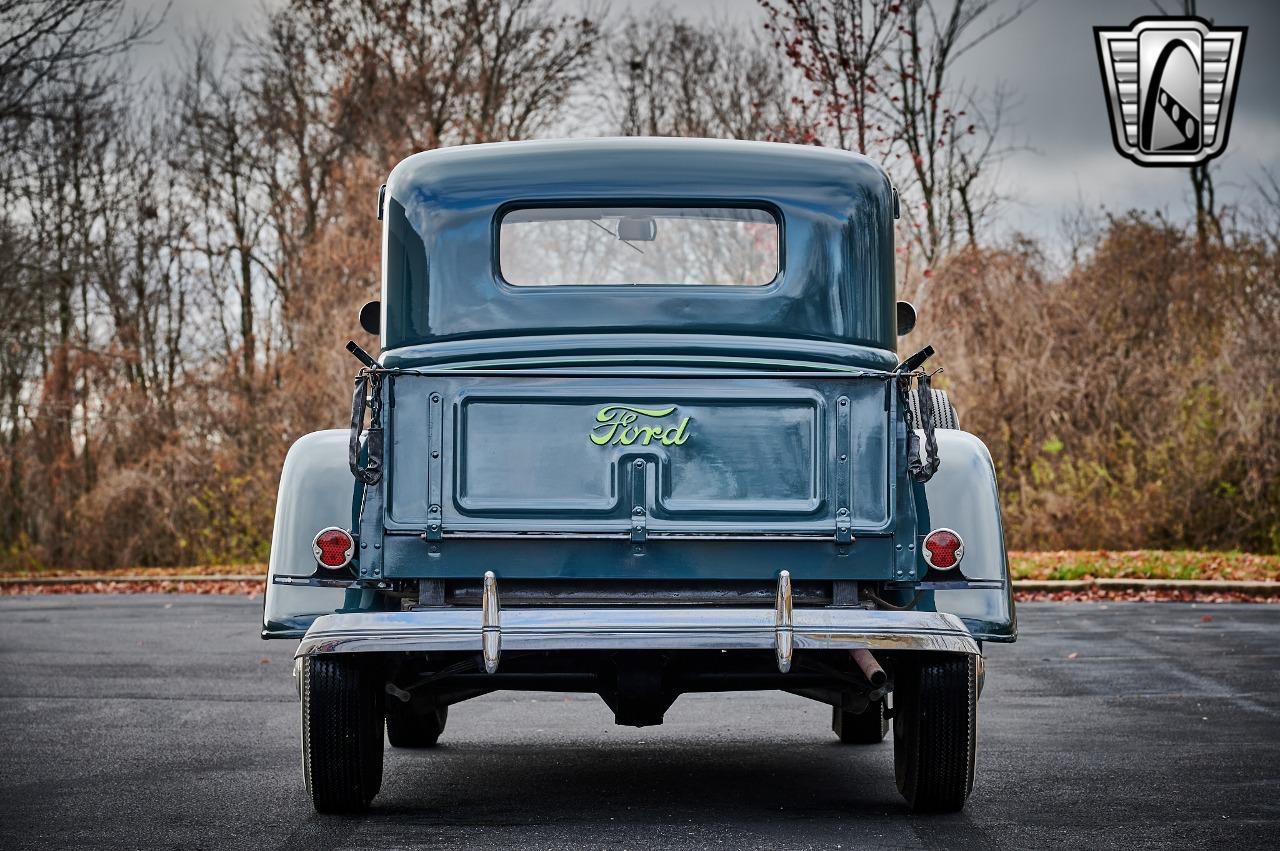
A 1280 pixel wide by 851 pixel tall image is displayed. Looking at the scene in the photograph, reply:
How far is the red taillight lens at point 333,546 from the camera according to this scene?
565cm

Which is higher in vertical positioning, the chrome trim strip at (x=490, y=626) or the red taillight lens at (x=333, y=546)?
the red taillight lens at (x=333, y=546)

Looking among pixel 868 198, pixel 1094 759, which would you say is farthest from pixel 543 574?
pixel 1094 759

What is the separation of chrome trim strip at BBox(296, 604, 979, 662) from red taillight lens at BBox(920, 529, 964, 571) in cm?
46

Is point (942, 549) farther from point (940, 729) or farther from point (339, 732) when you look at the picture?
point (339, 732)

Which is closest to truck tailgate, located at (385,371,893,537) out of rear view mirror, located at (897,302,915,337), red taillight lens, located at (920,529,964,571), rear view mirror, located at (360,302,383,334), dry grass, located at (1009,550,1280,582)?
red taillight lens, located at (920,529,964,571)

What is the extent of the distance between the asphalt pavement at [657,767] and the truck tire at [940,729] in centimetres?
10

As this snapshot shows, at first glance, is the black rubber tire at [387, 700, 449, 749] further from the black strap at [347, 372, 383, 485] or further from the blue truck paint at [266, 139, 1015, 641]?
the black strap at [347, 372, 383, 485]

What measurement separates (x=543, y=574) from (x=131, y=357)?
76.4 ft

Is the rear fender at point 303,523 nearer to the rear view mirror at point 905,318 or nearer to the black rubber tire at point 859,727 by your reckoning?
the rear view mirror at point 905,318

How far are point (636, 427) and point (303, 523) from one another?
1.25 metres

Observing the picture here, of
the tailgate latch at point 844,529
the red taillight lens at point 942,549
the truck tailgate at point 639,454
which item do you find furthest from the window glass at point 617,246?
the red taillight lens at point 942,549

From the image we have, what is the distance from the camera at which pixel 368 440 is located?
5.51 m
